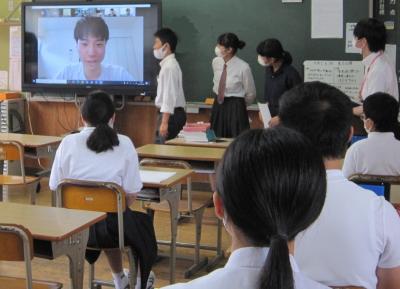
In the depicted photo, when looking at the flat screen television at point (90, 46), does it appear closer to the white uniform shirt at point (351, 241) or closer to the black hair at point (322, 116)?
the black hair at point (322, 116)

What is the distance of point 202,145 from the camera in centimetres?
485

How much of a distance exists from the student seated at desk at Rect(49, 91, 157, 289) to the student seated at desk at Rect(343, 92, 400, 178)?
3.69ft

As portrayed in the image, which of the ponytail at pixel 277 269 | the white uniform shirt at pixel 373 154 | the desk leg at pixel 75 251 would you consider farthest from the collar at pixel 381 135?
the ponytail at pixel 277 269

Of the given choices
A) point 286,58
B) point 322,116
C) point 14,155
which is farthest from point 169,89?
point 322,116

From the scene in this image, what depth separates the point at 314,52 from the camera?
5844mm

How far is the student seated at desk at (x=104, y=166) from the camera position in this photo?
10.7 feet

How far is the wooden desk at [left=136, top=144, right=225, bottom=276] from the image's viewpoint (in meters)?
4.22

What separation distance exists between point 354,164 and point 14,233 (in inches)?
66.5

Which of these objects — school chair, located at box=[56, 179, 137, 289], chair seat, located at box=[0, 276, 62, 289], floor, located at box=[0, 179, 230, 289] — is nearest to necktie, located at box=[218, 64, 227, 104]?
floor, located at box=[0, 179, 230, 289]

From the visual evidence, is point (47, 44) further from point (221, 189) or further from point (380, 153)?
point (221, 189)

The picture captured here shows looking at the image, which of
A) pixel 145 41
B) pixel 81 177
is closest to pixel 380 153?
pixel 81 177

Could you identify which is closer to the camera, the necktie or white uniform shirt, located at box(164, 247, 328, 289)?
white uniform shirt, located at box(164, 247, 328, 289)

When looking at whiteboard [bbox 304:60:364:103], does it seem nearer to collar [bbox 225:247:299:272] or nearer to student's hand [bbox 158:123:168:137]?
student's hand [bbox 158:123:168:137]

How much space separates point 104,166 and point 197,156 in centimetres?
107
